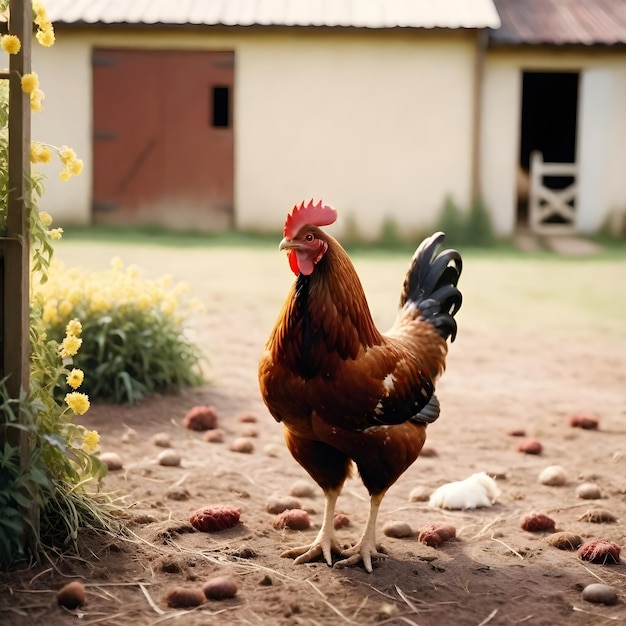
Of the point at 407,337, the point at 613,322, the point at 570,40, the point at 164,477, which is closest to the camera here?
the point at 407,337

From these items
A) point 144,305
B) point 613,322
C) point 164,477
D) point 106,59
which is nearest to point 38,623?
point 164,477

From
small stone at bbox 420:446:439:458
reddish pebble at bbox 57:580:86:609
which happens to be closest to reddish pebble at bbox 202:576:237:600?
reddish pebble at bbox 57:580:86:609

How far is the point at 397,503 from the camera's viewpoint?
5160 mm

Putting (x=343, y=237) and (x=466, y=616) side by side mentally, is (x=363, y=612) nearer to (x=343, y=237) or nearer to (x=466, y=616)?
(x=466, y=616)

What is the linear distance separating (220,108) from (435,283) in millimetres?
13877

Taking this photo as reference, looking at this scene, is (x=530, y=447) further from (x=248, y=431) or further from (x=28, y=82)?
(x=28, y=82)

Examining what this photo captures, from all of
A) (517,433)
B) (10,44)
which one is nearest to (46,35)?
(10,44)

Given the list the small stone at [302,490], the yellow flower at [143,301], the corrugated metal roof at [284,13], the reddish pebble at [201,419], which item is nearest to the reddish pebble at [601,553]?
the small stone at [302,490]

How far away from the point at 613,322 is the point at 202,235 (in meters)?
7.16

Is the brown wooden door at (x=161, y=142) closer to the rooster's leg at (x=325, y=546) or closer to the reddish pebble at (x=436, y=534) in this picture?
the reddish pebble at (x=436, y=534)

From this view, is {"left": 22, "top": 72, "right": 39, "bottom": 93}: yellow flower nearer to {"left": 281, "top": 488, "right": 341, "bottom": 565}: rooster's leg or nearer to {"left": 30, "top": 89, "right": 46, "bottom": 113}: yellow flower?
{"left": 30, "top": 89, "right": 46, "bottom": 113}: yellow flower

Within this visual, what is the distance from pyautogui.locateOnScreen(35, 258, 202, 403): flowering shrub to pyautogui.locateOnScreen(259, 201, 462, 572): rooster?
9.40ft

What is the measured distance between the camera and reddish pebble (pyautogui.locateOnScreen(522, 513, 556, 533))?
4699mm

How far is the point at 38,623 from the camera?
3455 mm
